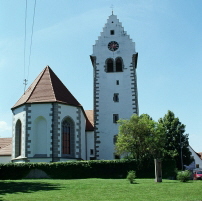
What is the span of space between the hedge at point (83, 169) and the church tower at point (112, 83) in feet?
27.9

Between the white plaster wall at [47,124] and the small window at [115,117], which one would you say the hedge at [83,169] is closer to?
the white plaster wall at [47,124]

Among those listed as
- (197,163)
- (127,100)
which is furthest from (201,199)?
(197,163)

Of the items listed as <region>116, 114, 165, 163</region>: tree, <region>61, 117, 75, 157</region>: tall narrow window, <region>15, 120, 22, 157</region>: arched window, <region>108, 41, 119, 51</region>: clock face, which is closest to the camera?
<region>116, 114, 165, 163</region>: tree

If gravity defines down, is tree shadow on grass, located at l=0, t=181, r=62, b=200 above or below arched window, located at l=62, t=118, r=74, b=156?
below

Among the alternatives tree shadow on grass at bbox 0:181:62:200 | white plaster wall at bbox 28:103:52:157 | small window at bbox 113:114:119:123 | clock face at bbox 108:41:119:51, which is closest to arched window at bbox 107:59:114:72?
clock face at bbox 108:41:119:51

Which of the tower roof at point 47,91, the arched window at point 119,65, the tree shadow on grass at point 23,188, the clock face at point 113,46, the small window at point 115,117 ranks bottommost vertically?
the tree shadow on grass at point 23,188

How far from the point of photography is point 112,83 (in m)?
A: 36.5

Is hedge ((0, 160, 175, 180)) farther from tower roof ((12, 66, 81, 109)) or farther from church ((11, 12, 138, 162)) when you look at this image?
tower roof ((12, 66, 81, 109))

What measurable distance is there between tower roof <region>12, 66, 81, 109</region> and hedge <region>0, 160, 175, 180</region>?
6.70 m

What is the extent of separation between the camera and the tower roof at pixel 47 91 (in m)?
29.7

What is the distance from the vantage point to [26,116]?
2914 cm

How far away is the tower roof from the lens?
29.7 metres

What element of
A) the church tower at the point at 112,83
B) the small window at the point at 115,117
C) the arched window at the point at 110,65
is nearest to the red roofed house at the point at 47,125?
the church tower at the point at 112,83

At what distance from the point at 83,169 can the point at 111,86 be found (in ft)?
44.6
